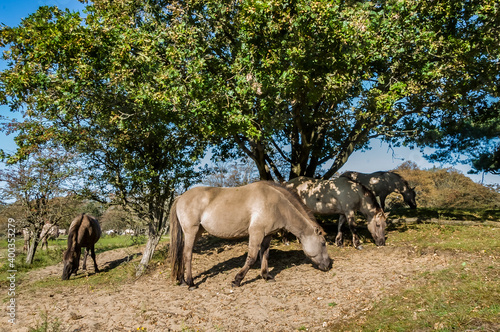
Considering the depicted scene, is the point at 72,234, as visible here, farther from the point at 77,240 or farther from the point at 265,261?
the point at 265,261

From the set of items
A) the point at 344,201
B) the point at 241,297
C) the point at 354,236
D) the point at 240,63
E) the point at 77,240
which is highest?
the point at 240,63

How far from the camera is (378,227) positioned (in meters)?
11.7

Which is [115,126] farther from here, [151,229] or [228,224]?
[228,224]

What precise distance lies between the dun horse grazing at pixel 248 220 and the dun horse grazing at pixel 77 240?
16.7 feet

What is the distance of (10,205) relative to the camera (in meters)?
16.8

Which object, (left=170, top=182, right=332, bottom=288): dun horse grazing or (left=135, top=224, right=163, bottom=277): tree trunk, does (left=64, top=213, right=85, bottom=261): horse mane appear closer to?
(left=135, top=224, right=163, bottom=277): tree trunk

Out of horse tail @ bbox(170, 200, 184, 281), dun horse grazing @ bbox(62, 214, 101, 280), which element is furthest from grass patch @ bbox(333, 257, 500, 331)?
dun horse grazing @ bbox(62, 214, 101, 280)

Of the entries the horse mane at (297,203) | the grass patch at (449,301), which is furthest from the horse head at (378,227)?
the horse mane at (297,203)

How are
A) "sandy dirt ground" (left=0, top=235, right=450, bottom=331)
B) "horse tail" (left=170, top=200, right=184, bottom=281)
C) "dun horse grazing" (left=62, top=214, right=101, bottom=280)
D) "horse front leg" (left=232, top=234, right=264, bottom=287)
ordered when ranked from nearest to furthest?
1. "sandy dirt ground" (left=0, top=235, right=450, bottom=331)
2. "horse front leg" (left=232, top=234, right=264, bottom=287)
3. "horse tail" (left=170, top=200, right=184, bottom=281)
4. "dun horse grazing" (left=62, top=214, right=101, bottom=280)

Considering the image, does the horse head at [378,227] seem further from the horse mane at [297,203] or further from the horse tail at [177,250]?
the horse tail at [177,250]

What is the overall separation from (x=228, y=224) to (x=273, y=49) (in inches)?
221

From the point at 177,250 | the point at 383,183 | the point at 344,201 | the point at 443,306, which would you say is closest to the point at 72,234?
the point at 177,250

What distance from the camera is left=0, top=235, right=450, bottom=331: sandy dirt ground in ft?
21.5

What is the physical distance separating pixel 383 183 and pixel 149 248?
14.0 m
